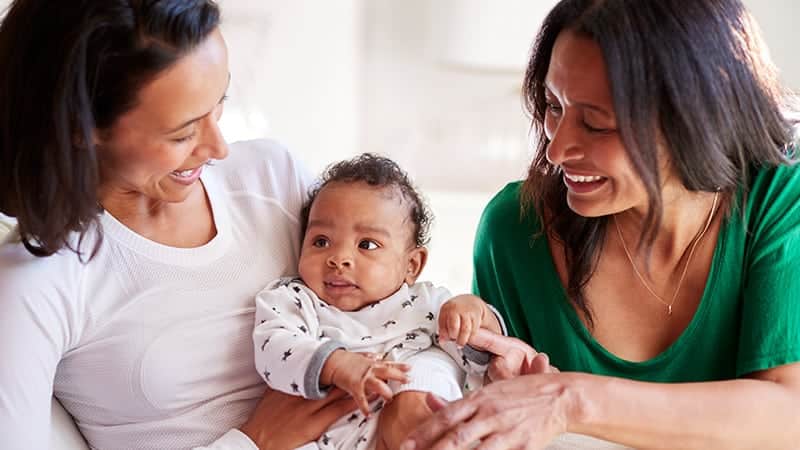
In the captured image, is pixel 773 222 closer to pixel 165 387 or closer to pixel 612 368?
pixel 612 368

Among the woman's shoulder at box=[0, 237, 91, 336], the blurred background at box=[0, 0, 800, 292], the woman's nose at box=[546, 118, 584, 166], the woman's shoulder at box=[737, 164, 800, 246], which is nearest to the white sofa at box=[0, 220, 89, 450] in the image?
the woman's shoulder at box=[0, 237, 91, 336]

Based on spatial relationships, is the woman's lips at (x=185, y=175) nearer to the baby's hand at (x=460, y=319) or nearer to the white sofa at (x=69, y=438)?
the white sofa at (x=69, y=438)

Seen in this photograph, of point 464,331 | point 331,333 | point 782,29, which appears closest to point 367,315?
point 331,333

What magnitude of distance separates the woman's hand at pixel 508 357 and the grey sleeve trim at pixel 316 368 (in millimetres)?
238

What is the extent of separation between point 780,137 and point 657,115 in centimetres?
28

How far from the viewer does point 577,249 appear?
1.68 m

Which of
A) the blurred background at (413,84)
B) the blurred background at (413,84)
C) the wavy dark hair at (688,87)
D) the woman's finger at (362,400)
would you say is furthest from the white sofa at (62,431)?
the blurred background at (413,84)

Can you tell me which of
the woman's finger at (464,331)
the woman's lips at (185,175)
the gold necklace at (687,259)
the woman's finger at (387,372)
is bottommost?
the woman's finger at (387,372)

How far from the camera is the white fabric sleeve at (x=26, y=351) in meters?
1.33

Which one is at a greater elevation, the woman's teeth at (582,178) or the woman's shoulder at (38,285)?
the woman's teeth at (582,178)

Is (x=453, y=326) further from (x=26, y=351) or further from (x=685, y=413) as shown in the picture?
(x=26, y=351)

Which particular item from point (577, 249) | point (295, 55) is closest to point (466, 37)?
point (295, 55)

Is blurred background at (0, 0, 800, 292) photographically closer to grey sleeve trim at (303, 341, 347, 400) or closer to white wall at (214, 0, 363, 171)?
white wall at (214, 0, 363, 171)

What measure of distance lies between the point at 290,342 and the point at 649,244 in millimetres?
596
